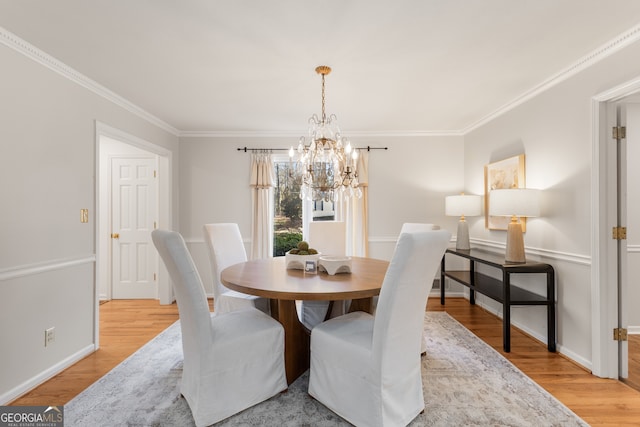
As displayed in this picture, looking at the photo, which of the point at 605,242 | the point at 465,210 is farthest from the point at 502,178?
the point at 605,242

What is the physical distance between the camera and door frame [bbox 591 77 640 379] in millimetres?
2305

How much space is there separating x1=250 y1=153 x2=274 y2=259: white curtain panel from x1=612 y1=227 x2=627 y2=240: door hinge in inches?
142

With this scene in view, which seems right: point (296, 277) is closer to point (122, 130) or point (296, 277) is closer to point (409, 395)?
point (409, 395)

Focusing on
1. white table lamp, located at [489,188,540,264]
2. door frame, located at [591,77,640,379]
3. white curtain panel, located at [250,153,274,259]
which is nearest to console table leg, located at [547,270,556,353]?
white table lamp, located at [489,188,540,264]

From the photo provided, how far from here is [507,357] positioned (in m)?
2.63

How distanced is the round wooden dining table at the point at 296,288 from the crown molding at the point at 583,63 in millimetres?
2174

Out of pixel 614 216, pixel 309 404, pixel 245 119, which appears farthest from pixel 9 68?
pixel 614 216

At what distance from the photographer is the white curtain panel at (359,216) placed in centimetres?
441

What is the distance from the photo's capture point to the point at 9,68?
2072 millimetres

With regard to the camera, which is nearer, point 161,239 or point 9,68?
point 161,239

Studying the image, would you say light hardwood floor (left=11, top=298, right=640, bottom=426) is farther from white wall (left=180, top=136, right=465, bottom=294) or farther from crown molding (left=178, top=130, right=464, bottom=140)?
crown molding (left=178, top=130, right=464, bottom=140)

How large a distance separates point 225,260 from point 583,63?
3.38 m

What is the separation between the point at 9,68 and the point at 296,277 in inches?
92.7

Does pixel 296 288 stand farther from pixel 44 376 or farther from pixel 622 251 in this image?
pixel 622 251
